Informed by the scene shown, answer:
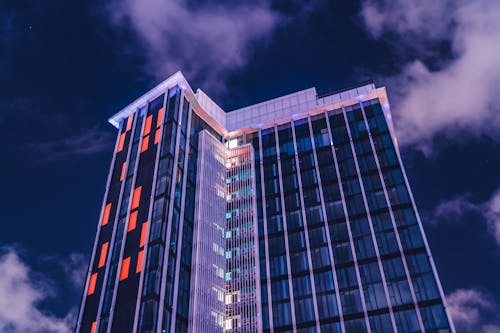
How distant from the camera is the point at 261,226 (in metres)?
87.4

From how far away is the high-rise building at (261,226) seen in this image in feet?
230

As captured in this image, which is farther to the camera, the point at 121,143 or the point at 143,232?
the point at 121,143

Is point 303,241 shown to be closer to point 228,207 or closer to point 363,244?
Result: point 363,244

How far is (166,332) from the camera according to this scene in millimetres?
65375

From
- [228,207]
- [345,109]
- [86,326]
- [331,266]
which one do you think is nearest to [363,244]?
[331,266]

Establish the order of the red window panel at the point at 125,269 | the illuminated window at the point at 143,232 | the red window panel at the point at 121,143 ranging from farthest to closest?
the red window panel at the point at 121,143 < the illuminated window at the point at 143,232 < the red window panel at the point at 125,269

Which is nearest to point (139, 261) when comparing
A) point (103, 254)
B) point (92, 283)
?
point (103, 254)

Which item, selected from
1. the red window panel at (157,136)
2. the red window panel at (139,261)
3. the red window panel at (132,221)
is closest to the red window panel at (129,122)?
the red window panel at (157,136)

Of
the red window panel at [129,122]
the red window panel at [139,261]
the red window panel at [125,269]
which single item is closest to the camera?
the red window panel at [139,261]

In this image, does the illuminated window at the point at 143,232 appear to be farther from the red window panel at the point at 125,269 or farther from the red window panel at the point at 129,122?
the red window panel at the point at 129,122

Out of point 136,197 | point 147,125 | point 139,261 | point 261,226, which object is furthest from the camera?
point 147,125

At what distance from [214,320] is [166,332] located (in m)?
10.2

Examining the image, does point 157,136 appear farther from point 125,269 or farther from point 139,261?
point 125,269

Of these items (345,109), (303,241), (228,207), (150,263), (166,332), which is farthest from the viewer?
(345,109)
